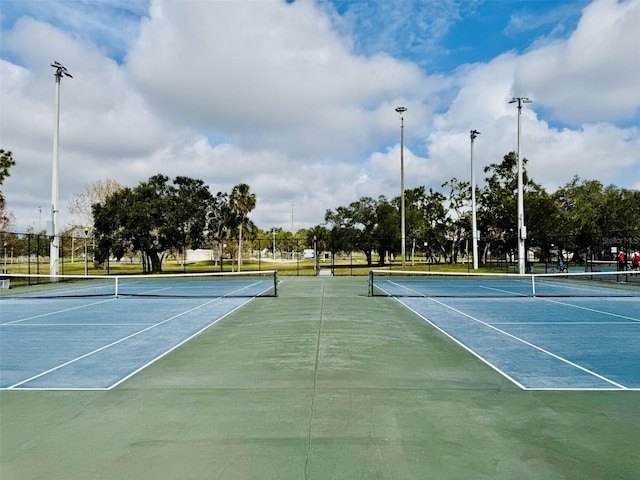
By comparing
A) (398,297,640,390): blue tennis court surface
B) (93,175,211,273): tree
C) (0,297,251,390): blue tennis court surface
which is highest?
(93,175,211,273): tree

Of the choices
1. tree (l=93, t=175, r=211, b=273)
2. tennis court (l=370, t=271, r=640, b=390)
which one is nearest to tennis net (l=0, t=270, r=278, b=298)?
tree (l=93, t=175, r=211, b=273)

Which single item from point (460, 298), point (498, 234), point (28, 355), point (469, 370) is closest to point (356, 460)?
point (469, 370)

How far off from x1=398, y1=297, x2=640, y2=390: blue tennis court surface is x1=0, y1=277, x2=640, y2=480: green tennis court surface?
0.58 metres

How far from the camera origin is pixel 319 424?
5.27 m

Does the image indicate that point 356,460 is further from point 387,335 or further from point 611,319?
point 611,319

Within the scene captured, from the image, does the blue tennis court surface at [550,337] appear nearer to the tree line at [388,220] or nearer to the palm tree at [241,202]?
the tree line at [388,220]

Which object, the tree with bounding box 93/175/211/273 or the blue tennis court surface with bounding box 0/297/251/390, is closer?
the blue tennis court surface with bounding box 0/297/251/390

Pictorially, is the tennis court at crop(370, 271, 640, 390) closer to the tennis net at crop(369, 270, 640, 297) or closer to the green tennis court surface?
the green tennis court surface

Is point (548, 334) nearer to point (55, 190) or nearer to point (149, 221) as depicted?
point (55, 190)

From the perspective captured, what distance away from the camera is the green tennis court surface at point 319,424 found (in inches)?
167

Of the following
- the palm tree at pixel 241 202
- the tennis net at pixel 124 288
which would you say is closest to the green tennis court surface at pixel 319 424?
the tennis net at pixel 124 288

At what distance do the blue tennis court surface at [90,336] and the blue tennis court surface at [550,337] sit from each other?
20.2 ft

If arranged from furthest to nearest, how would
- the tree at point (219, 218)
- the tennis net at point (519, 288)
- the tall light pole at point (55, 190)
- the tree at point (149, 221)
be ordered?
the tree at point (219, 218) → the tree at point (149, 221) → the tall light pole at point (55, 190) → the tennis net at point (519, 288)

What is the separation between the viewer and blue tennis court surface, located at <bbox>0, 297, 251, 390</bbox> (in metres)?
7.56
